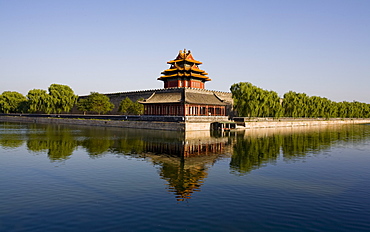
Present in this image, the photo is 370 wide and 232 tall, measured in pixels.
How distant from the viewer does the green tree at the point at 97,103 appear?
69062 millimetres

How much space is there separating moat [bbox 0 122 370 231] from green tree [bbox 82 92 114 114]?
44.6m

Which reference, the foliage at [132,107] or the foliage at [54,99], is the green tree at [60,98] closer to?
the foliage at [54,99]

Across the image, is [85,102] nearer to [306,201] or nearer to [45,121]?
[45,121]

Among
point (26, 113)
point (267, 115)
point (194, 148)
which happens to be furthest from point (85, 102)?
point (194, 148)

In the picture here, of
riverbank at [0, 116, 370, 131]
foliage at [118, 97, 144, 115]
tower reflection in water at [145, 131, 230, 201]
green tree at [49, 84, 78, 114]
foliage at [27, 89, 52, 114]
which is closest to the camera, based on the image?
tower reflection in water at [145, 131, 230, 201]

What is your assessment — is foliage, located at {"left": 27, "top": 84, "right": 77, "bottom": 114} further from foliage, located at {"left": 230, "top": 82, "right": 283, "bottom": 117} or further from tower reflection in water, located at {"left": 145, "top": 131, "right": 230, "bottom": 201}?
tower reflection in water, located at {"left": 145, "top": 131, "right": 230, "bottom": 201}

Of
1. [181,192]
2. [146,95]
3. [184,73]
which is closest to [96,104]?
[146,95]

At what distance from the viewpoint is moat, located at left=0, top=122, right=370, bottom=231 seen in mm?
10414

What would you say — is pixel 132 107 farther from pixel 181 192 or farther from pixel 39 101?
pixel 181 192

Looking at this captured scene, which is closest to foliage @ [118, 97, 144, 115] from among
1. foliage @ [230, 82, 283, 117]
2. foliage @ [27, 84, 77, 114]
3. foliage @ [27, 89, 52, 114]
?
foliage @ [230, 82, 283, 117]

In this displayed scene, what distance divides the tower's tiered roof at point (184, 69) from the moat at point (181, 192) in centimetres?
3761

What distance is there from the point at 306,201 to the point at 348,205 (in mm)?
1635

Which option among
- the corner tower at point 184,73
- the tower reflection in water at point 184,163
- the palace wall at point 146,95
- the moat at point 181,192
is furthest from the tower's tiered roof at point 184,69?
the moat at point 181,192

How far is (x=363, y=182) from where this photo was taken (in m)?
16.4
